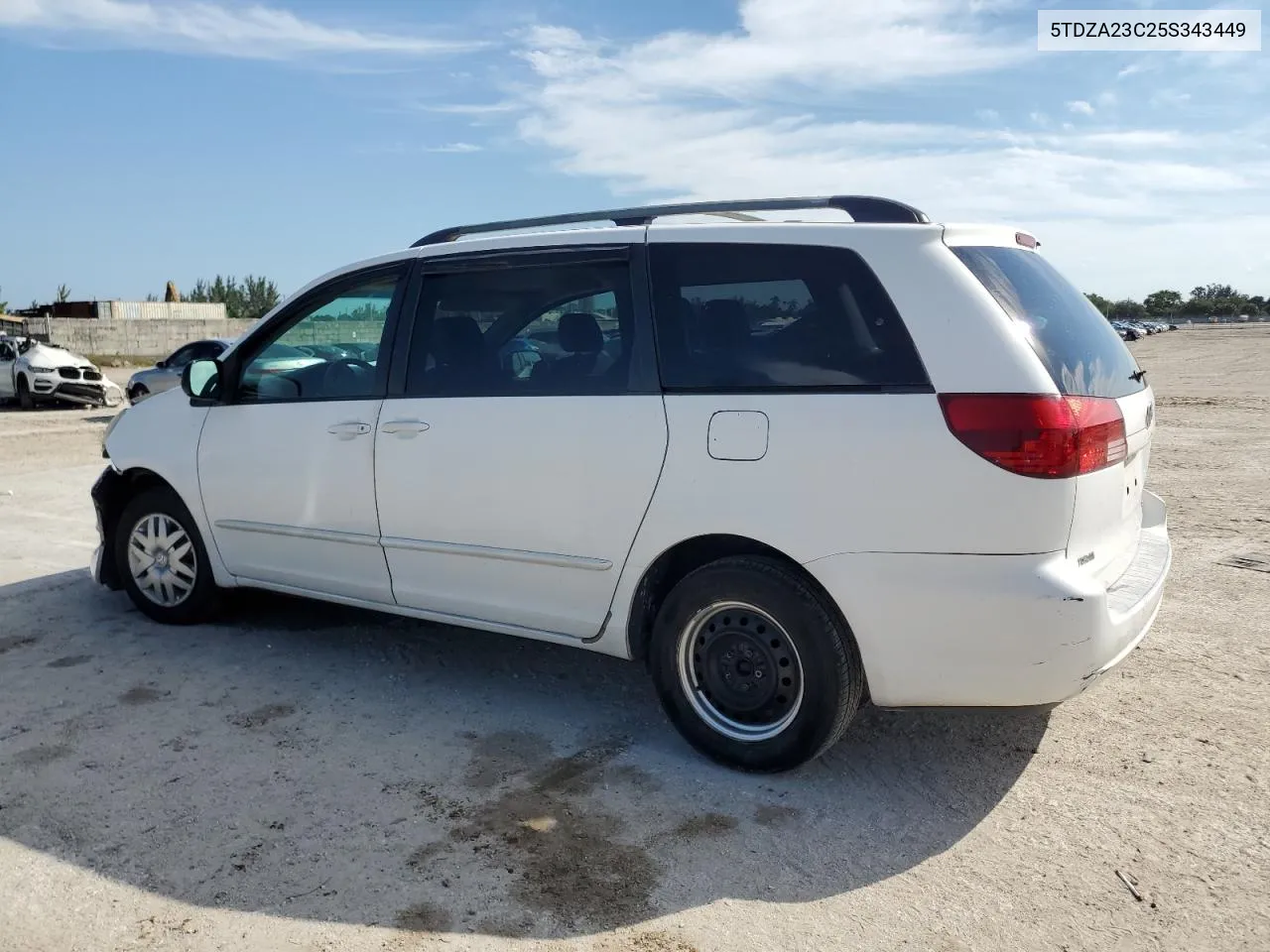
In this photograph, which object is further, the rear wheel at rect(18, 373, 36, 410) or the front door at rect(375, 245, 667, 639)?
the rear wheel at rect(18, 373, 36, 410)

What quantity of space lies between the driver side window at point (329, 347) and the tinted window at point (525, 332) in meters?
0.27

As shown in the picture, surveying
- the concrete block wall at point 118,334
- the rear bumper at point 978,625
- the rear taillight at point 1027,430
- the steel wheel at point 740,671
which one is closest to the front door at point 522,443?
the steel wheel at point 740,671

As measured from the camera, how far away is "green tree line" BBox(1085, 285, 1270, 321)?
526ft

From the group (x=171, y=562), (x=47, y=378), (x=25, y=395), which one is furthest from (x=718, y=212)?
(x=25, y=395)

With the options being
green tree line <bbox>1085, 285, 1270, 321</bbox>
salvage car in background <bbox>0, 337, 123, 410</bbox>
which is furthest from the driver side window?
green tree line <bbox>1085, 285, 1270, 321</bbox>

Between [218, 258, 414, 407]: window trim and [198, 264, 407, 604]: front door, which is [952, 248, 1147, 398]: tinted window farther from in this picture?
[198, 264, 407, 604]: front door

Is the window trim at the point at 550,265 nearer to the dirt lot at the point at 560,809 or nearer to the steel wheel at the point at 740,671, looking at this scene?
the steel wheel at the point at 740,671

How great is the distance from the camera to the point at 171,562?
5684mm

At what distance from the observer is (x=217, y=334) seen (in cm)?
4659

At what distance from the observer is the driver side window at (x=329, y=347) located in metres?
4.84

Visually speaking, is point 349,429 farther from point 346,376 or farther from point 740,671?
point 740,671

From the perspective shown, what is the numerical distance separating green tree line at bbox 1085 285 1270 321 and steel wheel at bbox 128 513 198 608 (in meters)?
168

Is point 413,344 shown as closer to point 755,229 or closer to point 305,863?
point 755,229

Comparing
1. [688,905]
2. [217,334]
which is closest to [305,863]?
[688,905]
